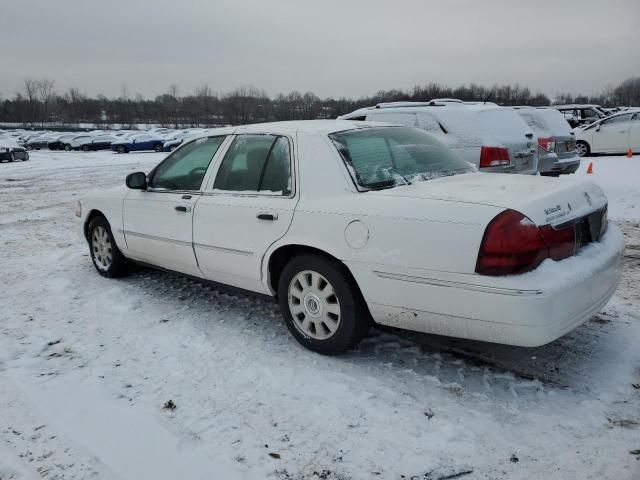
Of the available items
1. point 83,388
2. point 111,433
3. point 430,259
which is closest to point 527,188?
point 430,259

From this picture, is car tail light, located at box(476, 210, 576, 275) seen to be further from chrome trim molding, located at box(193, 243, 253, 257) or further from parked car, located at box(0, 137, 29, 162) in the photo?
parked car, located at box(0, 137, 29, 162)

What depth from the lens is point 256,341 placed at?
3.97 meters

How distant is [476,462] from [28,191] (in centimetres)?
1523

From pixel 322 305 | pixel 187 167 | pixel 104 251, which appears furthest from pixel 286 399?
pixel 104 251

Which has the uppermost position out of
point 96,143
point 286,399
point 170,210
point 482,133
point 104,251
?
point 482,133

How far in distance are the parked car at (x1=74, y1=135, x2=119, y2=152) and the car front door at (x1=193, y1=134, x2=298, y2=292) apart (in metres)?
43.0

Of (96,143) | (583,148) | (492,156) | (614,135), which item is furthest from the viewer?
(96,143)

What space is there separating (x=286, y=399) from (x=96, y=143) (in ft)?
148

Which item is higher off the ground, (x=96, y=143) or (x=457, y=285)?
(x=96, y=143)

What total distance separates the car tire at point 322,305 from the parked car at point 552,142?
7.41 m

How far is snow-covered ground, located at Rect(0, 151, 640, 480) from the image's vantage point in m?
2.57

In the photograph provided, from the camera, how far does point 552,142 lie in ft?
33.1

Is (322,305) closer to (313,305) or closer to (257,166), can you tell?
(313,305)

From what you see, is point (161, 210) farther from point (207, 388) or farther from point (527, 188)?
point (527, 188)
